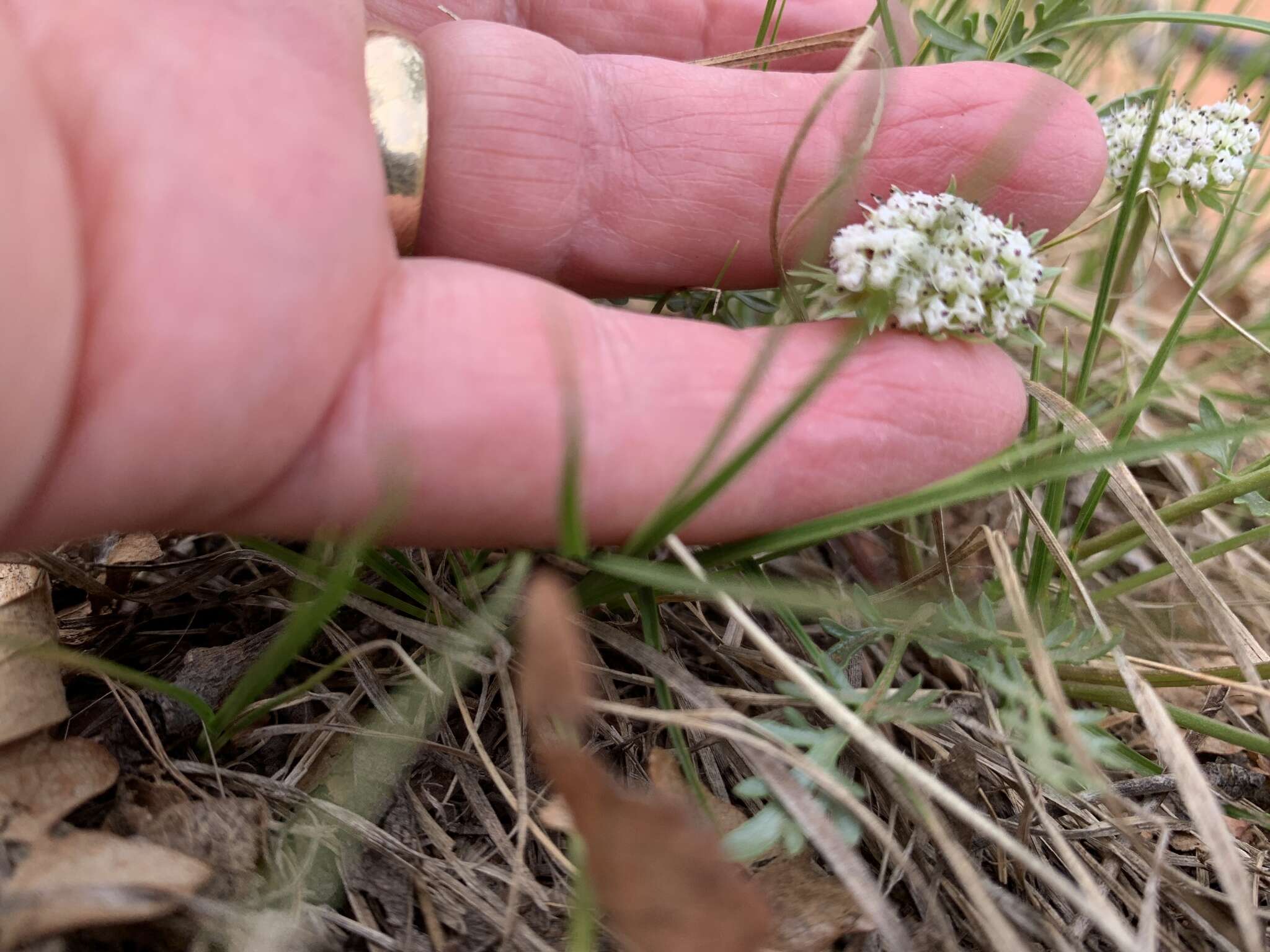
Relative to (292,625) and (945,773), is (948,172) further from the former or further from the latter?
(292,625)

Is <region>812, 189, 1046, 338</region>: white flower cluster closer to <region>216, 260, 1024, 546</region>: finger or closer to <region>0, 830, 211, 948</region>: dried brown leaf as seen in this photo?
<region>216, 260, 1024, 546</region>: finger

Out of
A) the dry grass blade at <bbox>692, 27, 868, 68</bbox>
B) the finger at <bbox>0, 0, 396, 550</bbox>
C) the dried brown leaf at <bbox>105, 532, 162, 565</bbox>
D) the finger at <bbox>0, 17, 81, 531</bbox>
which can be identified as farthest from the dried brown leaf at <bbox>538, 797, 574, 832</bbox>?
the dry grass blade at <bbox>692, 27, 868, 68</bbox>

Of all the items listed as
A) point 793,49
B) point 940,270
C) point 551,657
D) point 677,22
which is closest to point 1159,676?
point 940,270

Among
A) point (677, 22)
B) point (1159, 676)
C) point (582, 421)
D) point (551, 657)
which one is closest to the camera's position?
point (551, 657)

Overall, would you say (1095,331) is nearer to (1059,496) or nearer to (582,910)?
(1059,496)

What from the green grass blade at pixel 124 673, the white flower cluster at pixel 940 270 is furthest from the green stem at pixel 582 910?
the white flower cluster at pixel 940 270

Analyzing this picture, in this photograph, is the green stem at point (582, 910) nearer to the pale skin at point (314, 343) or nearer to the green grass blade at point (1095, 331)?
the pale skin at point (314, 343)

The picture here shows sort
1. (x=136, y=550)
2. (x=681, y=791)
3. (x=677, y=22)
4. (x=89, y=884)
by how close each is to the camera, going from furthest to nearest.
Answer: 1. (x=677, y=22)
2. (x=136, y=550)
3. (x=681, y=791)
4. (x=89, y=884)
